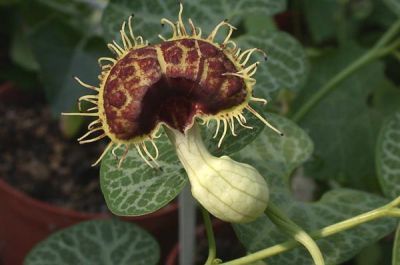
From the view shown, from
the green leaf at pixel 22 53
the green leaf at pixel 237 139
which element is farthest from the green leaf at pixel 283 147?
the green leaf at pixel 22 53

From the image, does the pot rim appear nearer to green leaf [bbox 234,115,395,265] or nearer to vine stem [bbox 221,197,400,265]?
green leaf [bbox 234,115,395,265]

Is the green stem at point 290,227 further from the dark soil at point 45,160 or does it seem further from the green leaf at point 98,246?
the dark soil at point 45,160

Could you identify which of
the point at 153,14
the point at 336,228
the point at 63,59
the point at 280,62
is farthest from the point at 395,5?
the point at 63,59

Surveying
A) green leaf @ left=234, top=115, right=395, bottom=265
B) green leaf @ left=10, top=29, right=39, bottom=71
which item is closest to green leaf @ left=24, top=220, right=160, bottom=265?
green leaf @ left=234, top=115, right=395, bottom=265

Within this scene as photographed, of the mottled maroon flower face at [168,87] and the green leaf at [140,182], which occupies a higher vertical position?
the mottled maroon flower face at [168,87]

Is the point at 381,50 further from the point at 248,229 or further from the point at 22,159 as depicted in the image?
the point at 22,159

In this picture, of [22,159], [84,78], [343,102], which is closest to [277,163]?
[343,102]
